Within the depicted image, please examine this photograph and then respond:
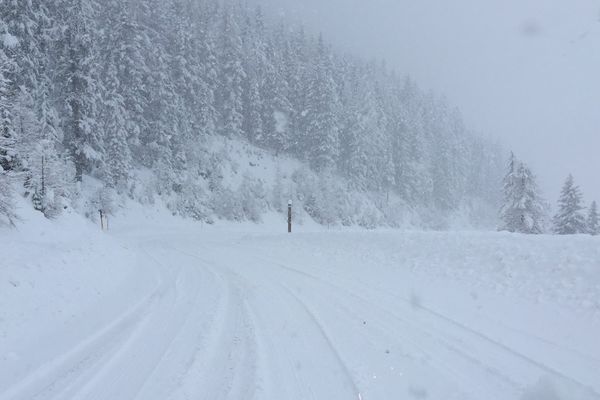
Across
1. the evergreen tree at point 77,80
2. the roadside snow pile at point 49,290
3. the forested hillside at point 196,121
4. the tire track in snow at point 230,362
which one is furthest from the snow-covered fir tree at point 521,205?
the evergreen tree at point 77,80

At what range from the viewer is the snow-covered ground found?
4449 mm

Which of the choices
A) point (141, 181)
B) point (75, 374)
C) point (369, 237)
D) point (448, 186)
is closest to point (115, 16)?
point (141, 181)

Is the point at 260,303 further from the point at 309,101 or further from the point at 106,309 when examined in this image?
the point at 309,101

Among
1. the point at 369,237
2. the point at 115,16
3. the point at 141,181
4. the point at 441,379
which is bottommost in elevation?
the point at 441,379

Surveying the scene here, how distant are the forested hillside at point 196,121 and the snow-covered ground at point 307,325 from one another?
3534 mm

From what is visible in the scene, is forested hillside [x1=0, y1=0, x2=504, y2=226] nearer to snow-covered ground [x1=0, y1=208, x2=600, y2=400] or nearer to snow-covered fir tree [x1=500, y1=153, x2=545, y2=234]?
snow-covered ground [x1=0, y1=208, x2=600, y2=400]

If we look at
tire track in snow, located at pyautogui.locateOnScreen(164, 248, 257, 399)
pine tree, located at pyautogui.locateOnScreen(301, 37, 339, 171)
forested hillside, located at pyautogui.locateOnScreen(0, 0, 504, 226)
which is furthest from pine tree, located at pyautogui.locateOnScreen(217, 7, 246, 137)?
tire track in snow, located at pyautogui.locateOnScreen(164, 248, 257, 399)

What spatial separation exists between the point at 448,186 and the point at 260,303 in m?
69.7

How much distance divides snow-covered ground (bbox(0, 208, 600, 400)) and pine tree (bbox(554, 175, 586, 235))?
20.7 meters

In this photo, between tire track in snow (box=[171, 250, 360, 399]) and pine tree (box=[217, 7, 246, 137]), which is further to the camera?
pine tree (box=[217, 7, 246, 137])

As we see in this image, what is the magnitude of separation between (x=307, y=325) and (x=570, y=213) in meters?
28.0

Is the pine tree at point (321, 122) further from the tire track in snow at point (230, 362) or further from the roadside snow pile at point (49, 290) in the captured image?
the tire track in snow at point (230, 362)

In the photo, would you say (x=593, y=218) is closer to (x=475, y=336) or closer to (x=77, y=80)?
(x=475, y=336)

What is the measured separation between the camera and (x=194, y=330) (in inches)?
242
